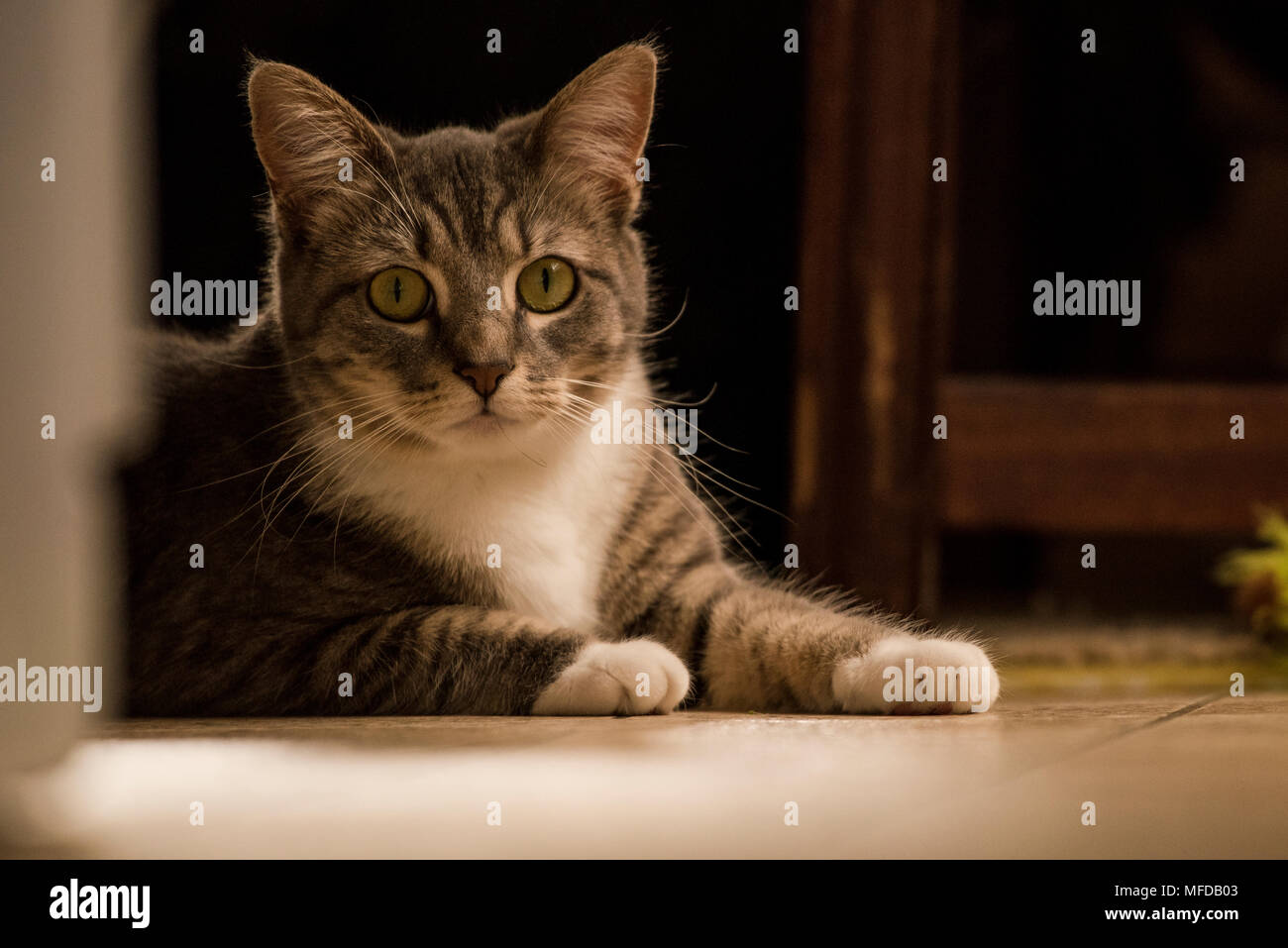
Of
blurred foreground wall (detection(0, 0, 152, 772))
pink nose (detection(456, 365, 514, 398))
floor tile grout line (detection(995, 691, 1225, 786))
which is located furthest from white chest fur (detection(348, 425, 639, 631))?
floor tile grout line (detection(995, 691, 1225, 786))

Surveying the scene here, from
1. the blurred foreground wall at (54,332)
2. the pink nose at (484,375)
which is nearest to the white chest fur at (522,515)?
the pink nose at (484,375)

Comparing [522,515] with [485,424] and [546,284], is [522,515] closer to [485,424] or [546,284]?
[485,424]

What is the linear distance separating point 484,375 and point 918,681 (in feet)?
1.96

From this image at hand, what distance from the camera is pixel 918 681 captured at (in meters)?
1.42

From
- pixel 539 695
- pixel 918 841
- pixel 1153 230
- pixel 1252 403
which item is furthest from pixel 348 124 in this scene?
pixel 1153 230

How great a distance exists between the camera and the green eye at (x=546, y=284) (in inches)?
60.3

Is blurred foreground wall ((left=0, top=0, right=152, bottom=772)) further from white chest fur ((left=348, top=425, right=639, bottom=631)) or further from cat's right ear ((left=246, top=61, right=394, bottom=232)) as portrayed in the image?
white chest fur ((left=348, top=425, right=639, bottom=631))

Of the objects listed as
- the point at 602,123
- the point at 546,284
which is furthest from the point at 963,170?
the point at 546,284

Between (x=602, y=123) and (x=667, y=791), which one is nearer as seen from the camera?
(x=667, y=791)

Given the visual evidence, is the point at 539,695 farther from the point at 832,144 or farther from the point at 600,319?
the point at 832,144

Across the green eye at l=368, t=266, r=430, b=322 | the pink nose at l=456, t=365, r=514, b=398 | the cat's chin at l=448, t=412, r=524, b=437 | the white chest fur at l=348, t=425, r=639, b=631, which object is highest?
the green eye at l=368, t=266, r=430, b=322

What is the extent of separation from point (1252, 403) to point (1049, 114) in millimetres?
1014

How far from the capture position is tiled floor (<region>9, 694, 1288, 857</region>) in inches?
36.3

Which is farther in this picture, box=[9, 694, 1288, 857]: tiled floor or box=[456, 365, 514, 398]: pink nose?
box=[456, 365, 514, 398]: pink nose
